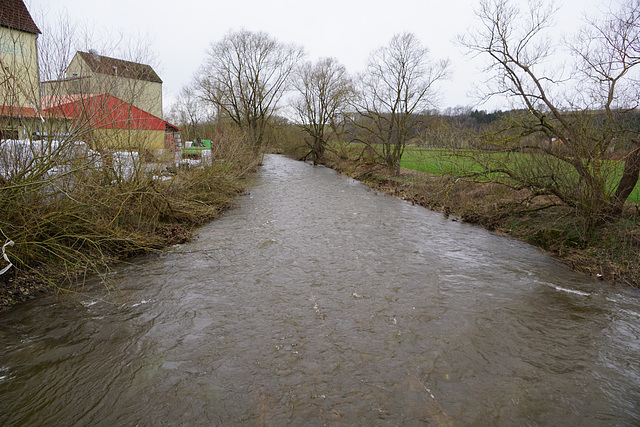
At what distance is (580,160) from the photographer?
33.9 feet

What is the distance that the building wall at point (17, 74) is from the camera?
21.0 ft

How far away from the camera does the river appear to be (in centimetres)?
434

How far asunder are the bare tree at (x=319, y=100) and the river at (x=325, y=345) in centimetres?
3009

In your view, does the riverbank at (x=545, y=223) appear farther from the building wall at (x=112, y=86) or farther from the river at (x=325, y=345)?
the building wall at (x=112, y=86)

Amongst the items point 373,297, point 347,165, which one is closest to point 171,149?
point 373,297

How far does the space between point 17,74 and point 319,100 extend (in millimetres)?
35742

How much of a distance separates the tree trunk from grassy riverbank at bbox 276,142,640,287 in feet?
1.07

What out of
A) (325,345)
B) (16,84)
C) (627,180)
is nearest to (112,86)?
(16,84)

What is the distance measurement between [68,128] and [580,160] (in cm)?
1233

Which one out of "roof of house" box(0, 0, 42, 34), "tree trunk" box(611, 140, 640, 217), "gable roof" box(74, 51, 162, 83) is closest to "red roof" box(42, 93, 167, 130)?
"gable roof" box(74, 51, 162, 83)

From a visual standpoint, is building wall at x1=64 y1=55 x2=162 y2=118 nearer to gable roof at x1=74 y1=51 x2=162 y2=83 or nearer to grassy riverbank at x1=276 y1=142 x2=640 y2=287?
gable roof at x1=74 y1=51 x2=162 y2=83

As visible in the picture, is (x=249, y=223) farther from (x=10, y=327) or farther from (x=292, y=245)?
(x=10, y=327)

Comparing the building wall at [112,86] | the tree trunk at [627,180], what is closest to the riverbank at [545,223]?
the tree trunk at [627,180]

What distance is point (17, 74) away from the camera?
21.5 feet
